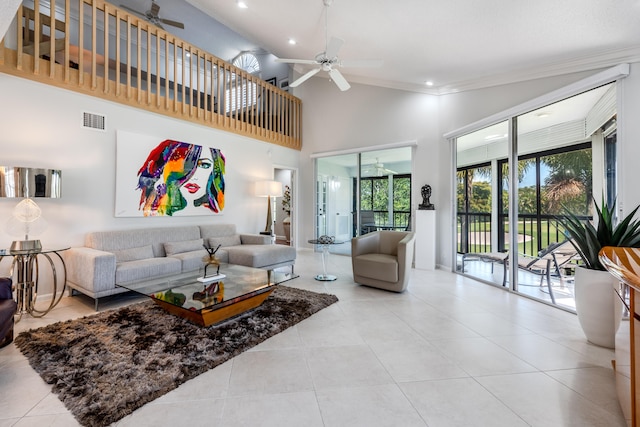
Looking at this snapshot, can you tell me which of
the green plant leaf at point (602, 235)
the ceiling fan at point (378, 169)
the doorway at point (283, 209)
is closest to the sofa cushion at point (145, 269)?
the ceiling fan at point (378, 169)

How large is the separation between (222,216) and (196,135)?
1.53 metres

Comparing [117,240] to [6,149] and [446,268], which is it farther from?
[446,268]

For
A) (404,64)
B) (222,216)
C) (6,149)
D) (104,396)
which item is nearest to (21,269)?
(6,149)

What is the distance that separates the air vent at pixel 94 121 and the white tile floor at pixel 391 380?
2358mm

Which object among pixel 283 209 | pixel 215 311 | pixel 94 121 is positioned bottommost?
pixel 215 311

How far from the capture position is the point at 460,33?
3.38m

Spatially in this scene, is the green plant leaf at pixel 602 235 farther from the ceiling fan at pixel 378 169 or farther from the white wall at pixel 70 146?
the white wall at pixel 70 146

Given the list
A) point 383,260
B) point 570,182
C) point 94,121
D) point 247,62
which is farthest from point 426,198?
point 247,62

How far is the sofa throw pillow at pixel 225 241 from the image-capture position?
4.85 meters

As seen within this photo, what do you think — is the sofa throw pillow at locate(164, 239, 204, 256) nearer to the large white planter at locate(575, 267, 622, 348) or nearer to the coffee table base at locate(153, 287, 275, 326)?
the coffee table base at locate(153, 287, 275, 326)

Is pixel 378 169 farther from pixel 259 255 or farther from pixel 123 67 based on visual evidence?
pixel 123 67

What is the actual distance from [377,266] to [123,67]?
22.3 feet

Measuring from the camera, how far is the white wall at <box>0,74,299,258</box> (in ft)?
10.6

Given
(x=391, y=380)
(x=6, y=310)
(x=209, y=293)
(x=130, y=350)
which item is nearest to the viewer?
(x=391, y=380)
